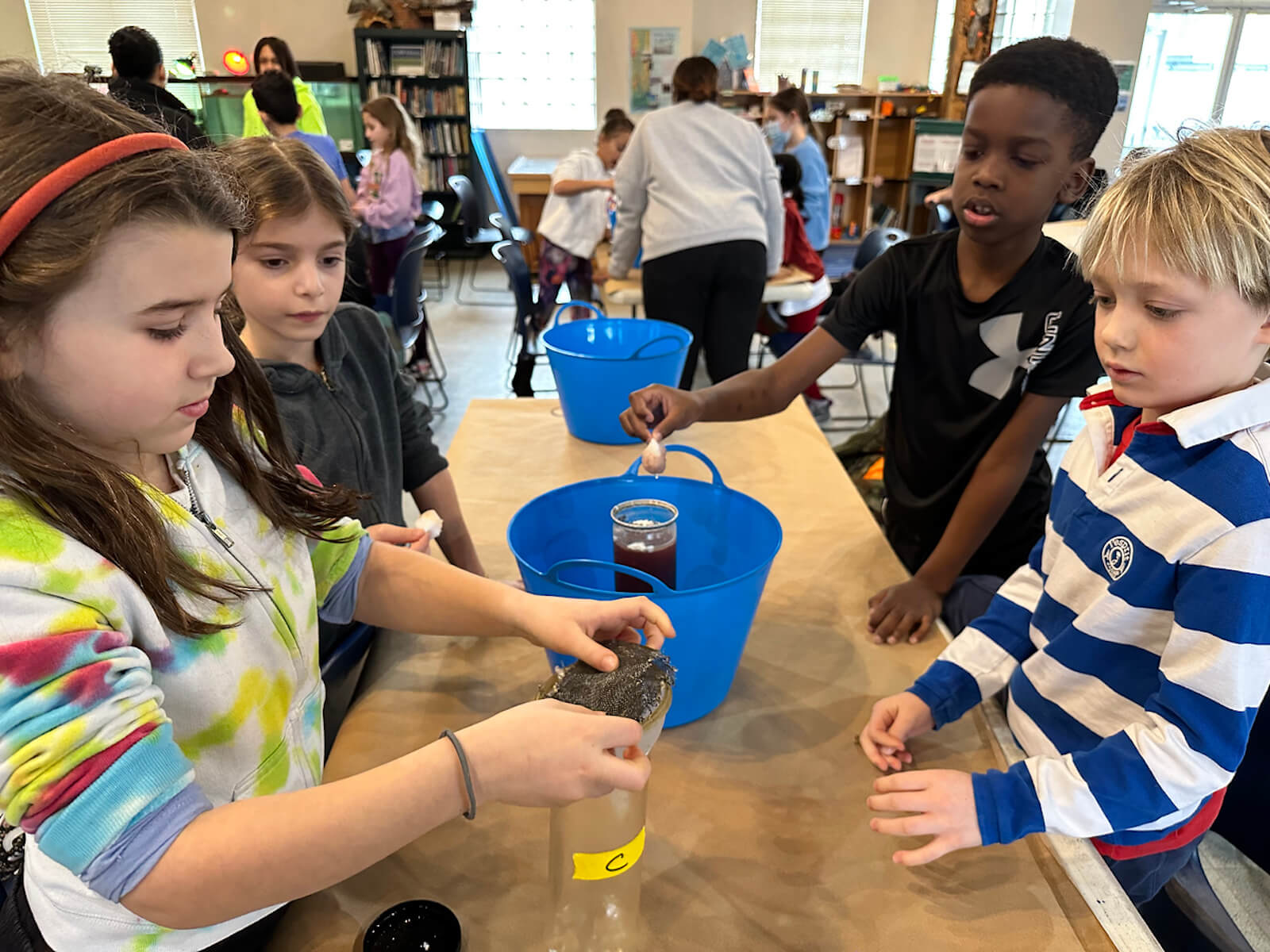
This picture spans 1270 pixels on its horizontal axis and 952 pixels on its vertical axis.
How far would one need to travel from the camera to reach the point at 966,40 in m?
6.51

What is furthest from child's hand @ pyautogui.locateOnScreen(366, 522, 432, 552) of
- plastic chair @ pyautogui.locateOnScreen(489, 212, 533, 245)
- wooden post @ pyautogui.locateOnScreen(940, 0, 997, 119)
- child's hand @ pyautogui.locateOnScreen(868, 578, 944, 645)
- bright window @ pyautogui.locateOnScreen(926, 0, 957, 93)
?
bright window @ pyautogui.locateOnScreen(926, 0, 957, 93)

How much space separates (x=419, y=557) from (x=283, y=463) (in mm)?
175

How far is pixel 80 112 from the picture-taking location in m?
0.54

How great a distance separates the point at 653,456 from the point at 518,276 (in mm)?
2296

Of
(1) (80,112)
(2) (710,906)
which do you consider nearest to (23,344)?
(1) (80,112)

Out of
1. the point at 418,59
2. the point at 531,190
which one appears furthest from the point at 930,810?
the point at 418,59

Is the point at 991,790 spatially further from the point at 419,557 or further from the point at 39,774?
the point at 39,774

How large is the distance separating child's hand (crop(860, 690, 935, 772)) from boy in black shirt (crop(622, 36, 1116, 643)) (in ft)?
0.63

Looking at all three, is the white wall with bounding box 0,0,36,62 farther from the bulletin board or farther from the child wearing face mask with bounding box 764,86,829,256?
the child wearing face mask with bounding box 764,86,829,256

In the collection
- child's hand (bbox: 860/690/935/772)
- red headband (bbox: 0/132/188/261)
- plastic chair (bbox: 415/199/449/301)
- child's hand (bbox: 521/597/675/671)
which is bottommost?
plastic chair (bbox: 415/199/449/301)

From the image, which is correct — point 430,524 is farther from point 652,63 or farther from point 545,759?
point 652,63

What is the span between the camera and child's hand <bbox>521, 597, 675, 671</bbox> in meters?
0.75

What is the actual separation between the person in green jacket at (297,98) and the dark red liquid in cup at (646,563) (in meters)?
4.01

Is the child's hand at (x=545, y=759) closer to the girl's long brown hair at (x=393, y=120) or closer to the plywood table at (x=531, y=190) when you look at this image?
the girl's long brown hair at (x=393, y=120)
